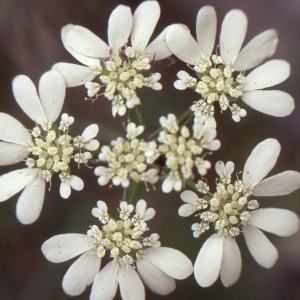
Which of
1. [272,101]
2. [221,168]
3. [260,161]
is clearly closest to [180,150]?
[221,168]

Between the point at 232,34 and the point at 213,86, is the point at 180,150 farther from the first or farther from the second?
the point at 232,34

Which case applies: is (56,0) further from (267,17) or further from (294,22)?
(294,22)

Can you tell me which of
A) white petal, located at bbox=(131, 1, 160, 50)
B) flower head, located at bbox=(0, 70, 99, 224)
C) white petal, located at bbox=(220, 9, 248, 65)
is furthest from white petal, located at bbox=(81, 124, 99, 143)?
white petal, located at bbox=(220, 9, 248, 65)

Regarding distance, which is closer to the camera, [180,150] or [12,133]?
[180,150]

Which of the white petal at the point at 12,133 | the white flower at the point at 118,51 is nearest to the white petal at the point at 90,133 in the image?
the white flower at the point at 118,51

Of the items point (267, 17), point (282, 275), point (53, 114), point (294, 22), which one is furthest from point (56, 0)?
point (282, 275)

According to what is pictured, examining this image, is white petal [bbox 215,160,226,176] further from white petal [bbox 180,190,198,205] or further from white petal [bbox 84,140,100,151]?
white petal [bbox 84,140,100,151]

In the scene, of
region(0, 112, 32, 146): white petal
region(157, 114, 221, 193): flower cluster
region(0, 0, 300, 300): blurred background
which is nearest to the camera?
region(157, 114, 221, 193): flower cluster

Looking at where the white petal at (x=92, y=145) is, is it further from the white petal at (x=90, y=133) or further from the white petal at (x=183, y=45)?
the white petal at (x=183, y=45)
